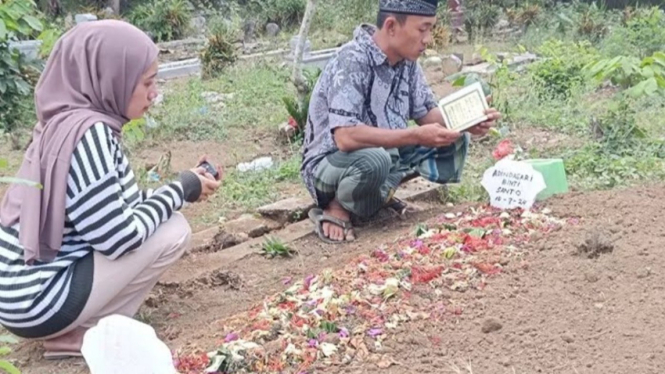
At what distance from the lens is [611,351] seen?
8.54 feet

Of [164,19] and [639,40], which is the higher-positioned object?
[639,40]

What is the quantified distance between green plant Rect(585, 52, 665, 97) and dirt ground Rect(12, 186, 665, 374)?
2.66 feet

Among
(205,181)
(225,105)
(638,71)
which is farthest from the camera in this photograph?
(225,105)

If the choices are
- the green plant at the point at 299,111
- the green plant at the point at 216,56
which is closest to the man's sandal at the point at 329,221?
the green plant at the point at 299,111

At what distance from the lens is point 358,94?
4.27 metres

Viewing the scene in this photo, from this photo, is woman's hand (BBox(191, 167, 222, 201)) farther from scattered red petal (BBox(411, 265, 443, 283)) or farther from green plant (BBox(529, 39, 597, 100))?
green plant (BBox(529, 39, 597, 100))

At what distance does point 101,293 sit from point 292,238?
4.63 feet

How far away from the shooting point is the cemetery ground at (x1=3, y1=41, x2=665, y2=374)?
270 cm

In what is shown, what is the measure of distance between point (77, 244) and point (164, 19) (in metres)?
11.1

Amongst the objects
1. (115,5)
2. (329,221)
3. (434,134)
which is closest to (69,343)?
(329,221)

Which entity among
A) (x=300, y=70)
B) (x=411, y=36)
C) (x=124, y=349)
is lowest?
(x=300, y=70)

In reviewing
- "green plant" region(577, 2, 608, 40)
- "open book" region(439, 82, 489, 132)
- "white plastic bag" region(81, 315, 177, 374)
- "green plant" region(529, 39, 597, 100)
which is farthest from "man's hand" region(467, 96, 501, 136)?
"green plant" region(577, 2, 608, 40)

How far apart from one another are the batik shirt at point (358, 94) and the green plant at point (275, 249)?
1.43 ft

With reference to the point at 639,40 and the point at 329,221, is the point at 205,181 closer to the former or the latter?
the point at 329,221
